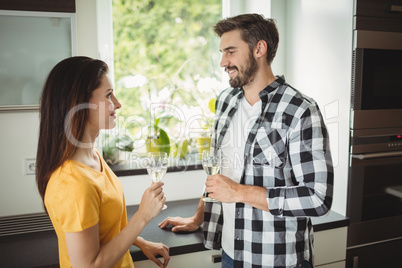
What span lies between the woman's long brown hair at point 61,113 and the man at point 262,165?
591 millimetres

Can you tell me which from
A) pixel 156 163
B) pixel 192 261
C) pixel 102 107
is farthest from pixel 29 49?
pixel 192 261

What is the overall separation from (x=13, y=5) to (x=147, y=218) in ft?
3.82

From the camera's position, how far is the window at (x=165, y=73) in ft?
7.06

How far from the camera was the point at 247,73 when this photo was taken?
1488 mm

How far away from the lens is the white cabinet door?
1.48m

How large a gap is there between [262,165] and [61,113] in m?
0.79

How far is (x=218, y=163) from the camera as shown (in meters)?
1.41

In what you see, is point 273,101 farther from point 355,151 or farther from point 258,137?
point 355,151

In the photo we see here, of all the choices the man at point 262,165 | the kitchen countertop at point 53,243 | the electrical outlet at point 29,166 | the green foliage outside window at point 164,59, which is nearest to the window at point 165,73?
the green foliage outside window at point 164,59

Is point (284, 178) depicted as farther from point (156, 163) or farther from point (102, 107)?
point (102, 107)

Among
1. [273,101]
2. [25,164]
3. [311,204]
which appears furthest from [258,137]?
[25,164]

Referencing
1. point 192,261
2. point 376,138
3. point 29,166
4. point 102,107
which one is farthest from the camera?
point 376,138

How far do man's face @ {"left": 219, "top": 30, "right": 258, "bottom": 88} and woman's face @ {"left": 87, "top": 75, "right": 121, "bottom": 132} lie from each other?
572mm

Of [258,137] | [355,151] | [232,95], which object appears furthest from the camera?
[355,151]
